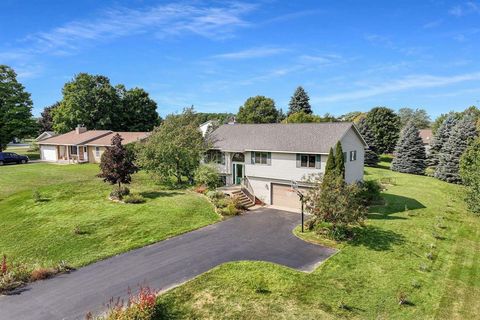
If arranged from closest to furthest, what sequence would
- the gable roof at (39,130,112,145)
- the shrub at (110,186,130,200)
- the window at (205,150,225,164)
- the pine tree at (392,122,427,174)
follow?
the shrub at (110,186,130,200), the window at (205,150,225,164), the gable roof at (39,130,112,145), the pine tree at (392,122,427,174)

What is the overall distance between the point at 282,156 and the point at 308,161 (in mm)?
2286

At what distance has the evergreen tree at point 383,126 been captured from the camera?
60688 millimetres

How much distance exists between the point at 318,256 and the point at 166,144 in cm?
1843

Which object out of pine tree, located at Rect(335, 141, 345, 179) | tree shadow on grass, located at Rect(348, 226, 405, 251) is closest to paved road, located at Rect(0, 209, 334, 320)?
tree shadow on grass, located at Rect(348, 226, 405, 251)

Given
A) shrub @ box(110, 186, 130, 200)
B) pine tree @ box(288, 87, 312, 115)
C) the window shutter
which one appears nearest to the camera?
the window shutter

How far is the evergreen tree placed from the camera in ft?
199

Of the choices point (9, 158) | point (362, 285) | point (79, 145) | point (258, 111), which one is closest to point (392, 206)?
point (362, 285)

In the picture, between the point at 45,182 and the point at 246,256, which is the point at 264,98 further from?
the point at 246,256

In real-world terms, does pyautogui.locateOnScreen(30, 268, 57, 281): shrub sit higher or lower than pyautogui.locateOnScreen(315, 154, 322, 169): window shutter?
lower

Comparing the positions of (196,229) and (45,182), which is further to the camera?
(45,182)

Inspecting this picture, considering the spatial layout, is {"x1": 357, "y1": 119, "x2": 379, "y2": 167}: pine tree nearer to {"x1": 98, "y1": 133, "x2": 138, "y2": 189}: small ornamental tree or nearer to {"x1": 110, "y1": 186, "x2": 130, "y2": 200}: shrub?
{"x1": 98, "y1": 133, "x2": 138, "y2": 189}: small ornamental tree

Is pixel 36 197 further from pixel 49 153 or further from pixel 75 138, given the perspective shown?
pixel 49 153

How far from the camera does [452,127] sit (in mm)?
46125

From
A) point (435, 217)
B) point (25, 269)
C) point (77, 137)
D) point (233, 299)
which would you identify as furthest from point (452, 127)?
point (77, 137)
